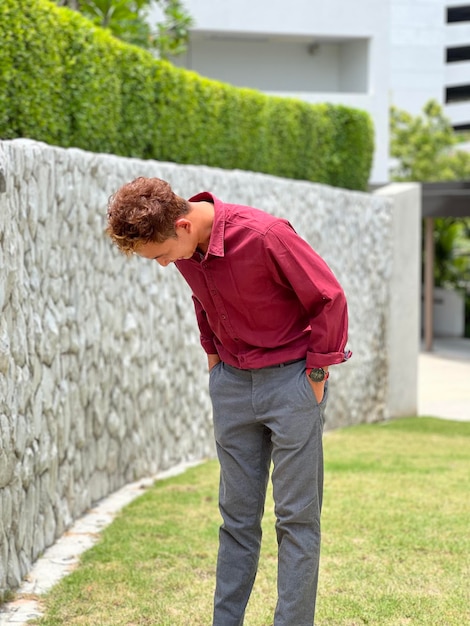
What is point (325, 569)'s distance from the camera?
4.95 meters

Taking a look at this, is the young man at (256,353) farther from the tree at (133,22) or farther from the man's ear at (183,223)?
the tree at (133,22)

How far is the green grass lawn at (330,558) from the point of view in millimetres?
4340

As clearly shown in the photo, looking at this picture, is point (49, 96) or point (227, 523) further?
point (49, 96)

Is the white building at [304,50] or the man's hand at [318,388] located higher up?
the white building at [304,50]

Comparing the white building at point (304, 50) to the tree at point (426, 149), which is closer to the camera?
the white building at point (304, 50)

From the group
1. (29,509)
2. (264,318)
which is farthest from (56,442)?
(264,318)

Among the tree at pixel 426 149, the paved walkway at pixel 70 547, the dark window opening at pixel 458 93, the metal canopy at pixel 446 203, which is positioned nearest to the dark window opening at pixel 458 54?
the dark window opening at pixel 458 93

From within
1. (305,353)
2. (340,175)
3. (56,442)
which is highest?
(340,175)

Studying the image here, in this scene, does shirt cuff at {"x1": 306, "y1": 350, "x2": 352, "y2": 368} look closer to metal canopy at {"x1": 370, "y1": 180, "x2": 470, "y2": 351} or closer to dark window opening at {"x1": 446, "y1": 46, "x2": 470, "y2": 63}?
metal canopy at {"x1": 370, "y1": 180, "x2": 470, "y2": 351}

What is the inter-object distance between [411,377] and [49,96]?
7.00m

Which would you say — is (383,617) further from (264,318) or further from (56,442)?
(56,442)

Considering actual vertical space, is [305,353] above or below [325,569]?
above

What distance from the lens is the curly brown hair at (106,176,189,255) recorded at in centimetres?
312

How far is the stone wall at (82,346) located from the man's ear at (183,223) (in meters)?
1.61
